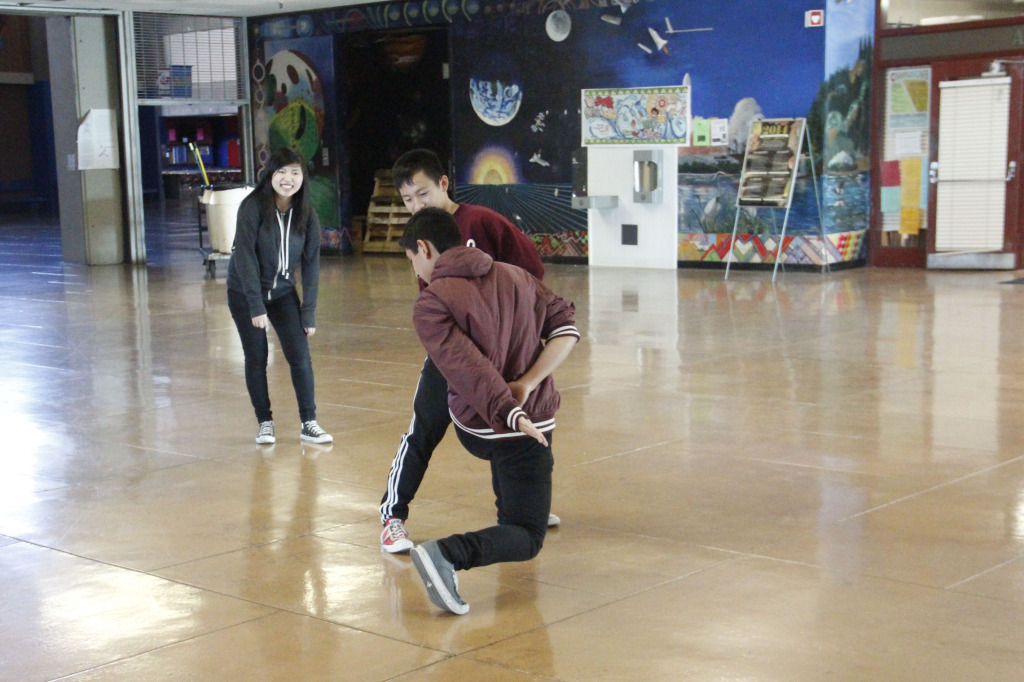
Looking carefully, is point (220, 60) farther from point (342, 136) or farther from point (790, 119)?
point (790, 119)

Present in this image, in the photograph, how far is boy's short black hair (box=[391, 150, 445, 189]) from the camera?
409 centimetres

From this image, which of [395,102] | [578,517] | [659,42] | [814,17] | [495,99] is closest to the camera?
[578,517]

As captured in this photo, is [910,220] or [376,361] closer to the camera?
[376,361]

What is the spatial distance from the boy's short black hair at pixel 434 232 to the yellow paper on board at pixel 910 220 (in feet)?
35.2

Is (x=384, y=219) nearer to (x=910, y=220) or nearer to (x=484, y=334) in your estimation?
(x=910, y=220)

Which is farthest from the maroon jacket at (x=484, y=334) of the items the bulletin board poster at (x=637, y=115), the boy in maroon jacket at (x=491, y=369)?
the bulletin board poster at (x=637, y=115)

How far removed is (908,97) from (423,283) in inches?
415

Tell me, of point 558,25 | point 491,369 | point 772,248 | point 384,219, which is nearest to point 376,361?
point 491,369

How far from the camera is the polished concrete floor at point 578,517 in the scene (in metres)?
3.29

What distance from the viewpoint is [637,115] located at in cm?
1384

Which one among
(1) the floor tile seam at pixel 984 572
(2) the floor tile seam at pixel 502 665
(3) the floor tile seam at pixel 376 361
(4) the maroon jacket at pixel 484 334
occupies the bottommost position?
(2) the floor tile seam at pixel 502 665

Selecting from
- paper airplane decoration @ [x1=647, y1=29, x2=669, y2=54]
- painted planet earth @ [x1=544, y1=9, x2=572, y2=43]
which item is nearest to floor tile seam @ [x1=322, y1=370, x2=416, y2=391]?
paper airplane decoration @ [x1=647, y1=29, x2=669, y2=54]

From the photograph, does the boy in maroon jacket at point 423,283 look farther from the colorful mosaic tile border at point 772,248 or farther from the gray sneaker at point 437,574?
the colorful mosaic tile border at point 772,248

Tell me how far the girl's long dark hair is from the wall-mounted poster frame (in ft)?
25.2
